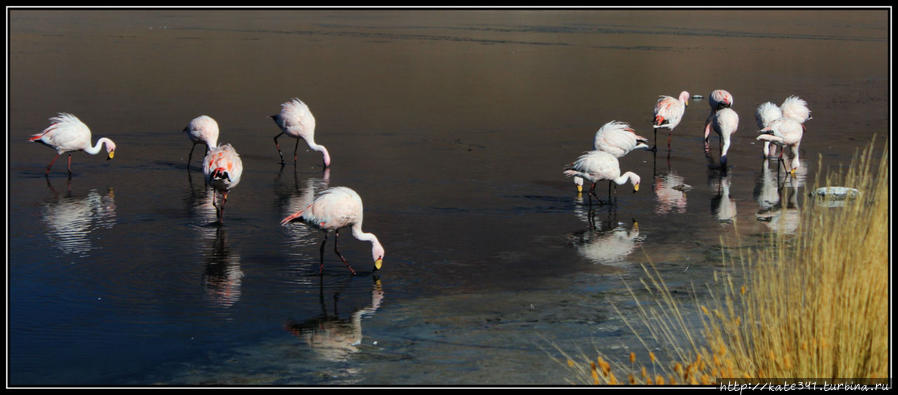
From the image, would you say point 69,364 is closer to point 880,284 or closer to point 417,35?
point 880,284

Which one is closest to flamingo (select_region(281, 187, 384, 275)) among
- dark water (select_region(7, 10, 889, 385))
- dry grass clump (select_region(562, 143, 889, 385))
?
dark water (select_region(7, 10, 889, 385))

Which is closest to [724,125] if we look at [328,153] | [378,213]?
[328,153]

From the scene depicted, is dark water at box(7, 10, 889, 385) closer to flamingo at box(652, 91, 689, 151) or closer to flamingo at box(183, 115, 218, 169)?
flamingo at box(652, 91, 689, 151)

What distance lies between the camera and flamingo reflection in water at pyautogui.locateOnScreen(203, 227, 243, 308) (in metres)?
10.3

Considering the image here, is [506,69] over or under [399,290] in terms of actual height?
over

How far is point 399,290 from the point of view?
418 inches

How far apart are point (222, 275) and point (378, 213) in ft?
11.0

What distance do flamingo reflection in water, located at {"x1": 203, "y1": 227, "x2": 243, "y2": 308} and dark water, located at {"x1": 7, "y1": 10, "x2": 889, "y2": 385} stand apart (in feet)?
0.13

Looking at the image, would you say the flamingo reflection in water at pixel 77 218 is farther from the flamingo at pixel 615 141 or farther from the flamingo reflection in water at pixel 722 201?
the flamingo reflection in water at pixel 722 201

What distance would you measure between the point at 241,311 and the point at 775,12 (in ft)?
208

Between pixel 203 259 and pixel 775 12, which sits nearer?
pixel 203 259

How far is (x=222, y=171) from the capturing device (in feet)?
44.6

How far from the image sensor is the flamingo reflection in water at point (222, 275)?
406 inches

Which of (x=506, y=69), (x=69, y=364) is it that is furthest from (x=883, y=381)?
(x=506, y=69)
